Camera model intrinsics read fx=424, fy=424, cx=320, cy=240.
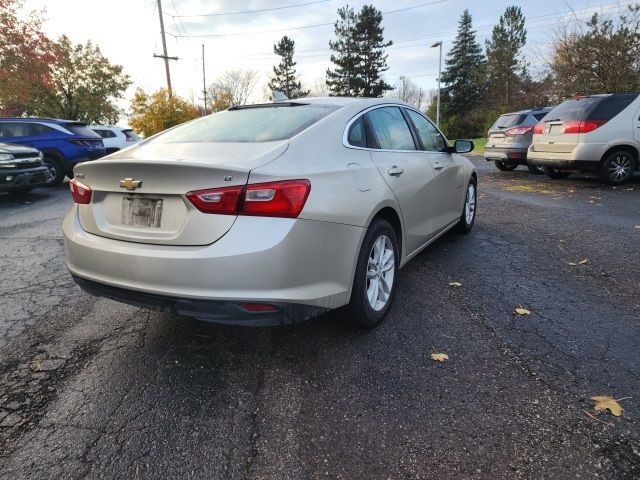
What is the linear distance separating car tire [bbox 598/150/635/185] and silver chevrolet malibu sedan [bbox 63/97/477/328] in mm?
7592

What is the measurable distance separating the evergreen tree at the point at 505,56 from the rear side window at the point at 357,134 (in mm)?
41743

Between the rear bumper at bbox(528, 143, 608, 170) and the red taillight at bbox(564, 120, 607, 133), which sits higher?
the red taillight at bbox(564, 120, 607, 133)

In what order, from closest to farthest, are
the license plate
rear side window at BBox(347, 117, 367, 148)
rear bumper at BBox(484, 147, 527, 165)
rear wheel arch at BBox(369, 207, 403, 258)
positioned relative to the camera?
the license plate → rear side window at BBox(347, 117, 367, 148) → rear wheel arch at BBox(369, 207, 403, 258) → rear bumper at BBox(484, 147, 527, 165)

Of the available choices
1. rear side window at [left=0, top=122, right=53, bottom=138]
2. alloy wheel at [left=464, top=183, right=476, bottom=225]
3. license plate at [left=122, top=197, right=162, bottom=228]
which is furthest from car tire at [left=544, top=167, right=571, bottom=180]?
rear side window at [left=0, top=122, right=53, bottom=138]

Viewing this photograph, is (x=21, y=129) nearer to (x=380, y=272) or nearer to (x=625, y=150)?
(x=380, y=272)

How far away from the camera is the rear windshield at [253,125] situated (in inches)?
105

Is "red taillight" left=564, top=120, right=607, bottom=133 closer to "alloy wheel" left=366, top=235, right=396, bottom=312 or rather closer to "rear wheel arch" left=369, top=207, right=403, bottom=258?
"rear wheel arch" left=369, top=207, right=403, bottom=258

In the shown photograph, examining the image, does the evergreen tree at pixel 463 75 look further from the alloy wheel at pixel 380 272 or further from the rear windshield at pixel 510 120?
the alloy wheel at pixel 380 272

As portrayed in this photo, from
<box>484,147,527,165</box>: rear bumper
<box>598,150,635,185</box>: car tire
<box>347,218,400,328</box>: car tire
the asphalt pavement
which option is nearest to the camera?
the asphalt pavement

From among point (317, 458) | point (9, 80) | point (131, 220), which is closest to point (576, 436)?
point (317, 458)

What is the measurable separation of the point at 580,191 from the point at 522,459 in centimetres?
818

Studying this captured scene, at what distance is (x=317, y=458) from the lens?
183 cm

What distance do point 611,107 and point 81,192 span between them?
31.4 ft

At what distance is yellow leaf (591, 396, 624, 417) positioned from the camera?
2.06 meters
